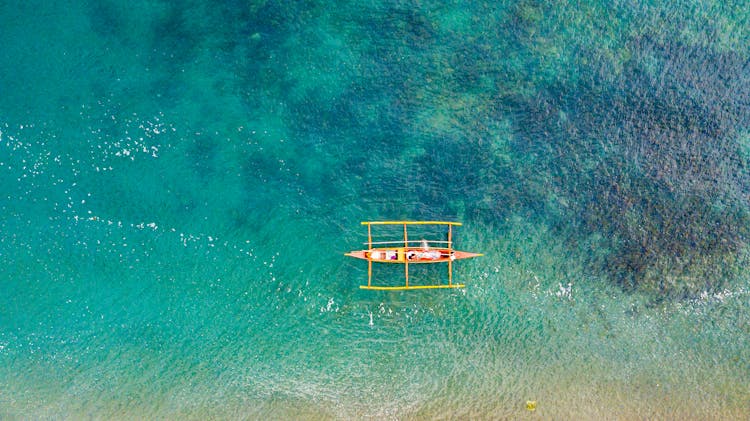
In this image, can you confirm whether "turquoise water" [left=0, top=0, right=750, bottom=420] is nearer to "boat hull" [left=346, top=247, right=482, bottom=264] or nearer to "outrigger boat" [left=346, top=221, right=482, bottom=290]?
"outrigger boat" [left=346, top=221, right=482, bottom=290]

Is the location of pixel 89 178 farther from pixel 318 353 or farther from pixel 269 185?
pixel 318 353

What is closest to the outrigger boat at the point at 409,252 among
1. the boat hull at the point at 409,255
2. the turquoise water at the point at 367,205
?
the boat hull at the point at 409,255

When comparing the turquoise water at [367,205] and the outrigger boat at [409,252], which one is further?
the turquoise water at [367,205]

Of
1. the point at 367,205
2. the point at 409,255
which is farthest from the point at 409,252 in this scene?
the point at 367,205

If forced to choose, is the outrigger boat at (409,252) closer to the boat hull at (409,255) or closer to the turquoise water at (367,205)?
the boat hull at (409,255)

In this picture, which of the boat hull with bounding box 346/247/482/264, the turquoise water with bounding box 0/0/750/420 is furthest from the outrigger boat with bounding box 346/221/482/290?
the turquoise water with bounding box 0/0/750/420

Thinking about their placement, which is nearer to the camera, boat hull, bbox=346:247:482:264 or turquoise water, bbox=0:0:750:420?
boat hull, bbox=346:247:482:264

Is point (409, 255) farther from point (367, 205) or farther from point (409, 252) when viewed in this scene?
point (367, 205)
